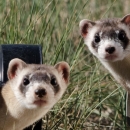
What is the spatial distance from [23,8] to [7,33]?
37 centimetres

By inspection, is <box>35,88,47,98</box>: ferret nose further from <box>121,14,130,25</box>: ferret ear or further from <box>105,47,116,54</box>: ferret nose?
<box>121,14,130,25</box>: ferret ear

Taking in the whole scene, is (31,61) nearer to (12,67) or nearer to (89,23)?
(12,67)

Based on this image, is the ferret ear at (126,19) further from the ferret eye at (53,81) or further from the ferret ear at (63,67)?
the ferret eye at (53,81)

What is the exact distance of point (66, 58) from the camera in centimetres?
429

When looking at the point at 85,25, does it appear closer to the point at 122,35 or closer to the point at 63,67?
the point at 122,35

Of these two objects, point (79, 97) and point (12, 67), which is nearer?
point (12, 67)

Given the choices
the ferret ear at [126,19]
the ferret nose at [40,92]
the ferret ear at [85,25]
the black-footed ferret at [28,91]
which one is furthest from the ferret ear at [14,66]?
the ferret ear at [126,19]

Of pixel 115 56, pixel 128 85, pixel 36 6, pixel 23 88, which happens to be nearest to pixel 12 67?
pixel 23 88

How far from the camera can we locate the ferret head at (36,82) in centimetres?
294

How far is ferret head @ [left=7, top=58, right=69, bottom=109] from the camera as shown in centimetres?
294

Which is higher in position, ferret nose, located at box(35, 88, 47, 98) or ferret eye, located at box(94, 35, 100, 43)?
ferret eye, located at box(94, 35, 100, 43)

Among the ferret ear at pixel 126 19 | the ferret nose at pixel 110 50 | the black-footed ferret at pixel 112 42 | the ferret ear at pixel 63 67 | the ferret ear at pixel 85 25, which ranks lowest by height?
the ferret ear at pixel 63 67

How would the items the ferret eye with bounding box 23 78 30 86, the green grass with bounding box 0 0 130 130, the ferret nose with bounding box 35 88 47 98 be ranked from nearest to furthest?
the ferret nose with bounding box 35 88 47 98 → the ferret eye with bounding box 23 78 30 86 → the green grass with bounding box 0 0 130 130

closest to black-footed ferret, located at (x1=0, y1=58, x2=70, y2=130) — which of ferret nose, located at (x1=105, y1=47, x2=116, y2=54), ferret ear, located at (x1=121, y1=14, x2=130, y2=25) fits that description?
ferret nose, located at (x1=105, y1=47, x2=116, y2=54)
